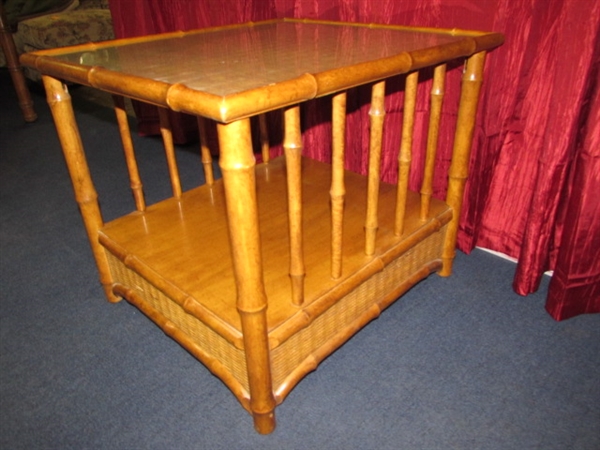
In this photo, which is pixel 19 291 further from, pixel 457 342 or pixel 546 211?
pixel 546 211

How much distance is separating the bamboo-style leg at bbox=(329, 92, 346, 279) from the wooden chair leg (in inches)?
101

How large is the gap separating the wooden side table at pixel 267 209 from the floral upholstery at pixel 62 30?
2242mm

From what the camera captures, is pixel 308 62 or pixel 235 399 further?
pixel 235 399

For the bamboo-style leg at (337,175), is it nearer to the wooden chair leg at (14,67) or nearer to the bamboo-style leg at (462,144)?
the bamboo-style leg at (462,144)

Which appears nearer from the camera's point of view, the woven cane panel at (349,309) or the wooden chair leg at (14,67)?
the woven cane panel at (349,309)

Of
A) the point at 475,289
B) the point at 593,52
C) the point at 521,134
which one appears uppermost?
the point at 593,52

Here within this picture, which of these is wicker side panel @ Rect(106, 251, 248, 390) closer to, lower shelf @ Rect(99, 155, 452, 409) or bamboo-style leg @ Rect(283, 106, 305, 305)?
lower shelf @ Rect(99, 155, 452, 409)

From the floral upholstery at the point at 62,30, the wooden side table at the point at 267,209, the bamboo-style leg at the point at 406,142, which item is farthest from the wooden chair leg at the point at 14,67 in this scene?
the bamboo-style leg at the point at 406,142

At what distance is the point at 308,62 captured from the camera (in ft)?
3.17

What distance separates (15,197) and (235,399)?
5.15 feet

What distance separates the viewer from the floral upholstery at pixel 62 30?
3156 mm

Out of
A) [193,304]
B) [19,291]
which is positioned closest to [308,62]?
[193,304]

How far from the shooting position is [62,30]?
3195 millimetres

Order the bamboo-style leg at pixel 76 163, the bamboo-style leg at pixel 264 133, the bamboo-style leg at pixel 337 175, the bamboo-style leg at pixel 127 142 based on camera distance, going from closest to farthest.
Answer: the bamboo-style leg at pixel 337 175
the bamboo-style leg at pixel 76 163
the bamboo-style leg at pixel 127 142
the bamboo-style leg at pixel 264 133
